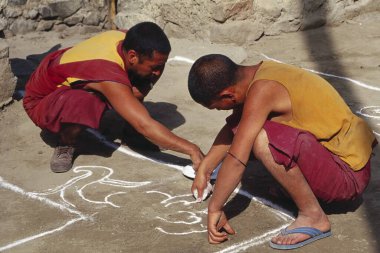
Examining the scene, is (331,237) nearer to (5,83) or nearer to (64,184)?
(64,184)

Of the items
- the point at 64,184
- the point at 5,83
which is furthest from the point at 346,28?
the point at 64,184

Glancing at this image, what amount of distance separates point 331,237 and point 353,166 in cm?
37

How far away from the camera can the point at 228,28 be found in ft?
23.1

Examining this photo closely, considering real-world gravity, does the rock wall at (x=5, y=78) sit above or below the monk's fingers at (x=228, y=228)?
below

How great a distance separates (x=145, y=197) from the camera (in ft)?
13.7

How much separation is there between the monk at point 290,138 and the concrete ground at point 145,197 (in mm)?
157

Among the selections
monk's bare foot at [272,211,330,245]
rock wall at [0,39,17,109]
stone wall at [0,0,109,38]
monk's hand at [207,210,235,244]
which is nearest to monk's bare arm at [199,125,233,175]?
monk's hand at [207,210,235,244]

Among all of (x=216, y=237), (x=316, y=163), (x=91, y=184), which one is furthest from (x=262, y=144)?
(x=91, y=184)

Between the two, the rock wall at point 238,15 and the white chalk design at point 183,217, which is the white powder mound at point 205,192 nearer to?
the white chalk design at point 183,217

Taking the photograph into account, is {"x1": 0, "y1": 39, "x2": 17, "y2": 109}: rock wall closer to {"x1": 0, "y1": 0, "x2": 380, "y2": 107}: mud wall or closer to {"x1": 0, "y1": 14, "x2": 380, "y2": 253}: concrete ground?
{"x1": 0, "y1": 14, "x2": 380, "y2": 253}: concrete ground

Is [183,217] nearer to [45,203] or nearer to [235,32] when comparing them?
[45,203]

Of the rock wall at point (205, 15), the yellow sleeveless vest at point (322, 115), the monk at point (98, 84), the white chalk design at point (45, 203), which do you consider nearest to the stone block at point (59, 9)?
the rock wall at point (205, 15)

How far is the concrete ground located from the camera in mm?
3611

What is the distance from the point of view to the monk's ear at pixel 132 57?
450cm
